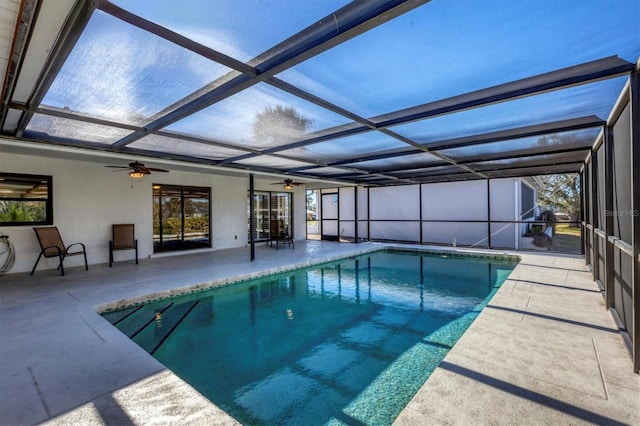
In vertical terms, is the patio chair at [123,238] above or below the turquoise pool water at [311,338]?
above

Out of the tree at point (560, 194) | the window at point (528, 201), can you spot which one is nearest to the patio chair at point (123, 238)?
the window at point (528, 201)

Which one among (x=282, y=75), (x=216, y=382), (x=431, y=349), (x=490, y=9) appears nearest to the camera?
(x=490, y=9)

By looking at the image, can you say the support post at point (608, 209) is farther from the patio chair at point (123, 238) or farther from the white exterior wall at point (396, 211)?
the white exterior wall at point (396, 211)

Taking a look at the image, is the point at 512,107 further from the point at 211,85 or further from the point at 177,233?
the point at 177,233

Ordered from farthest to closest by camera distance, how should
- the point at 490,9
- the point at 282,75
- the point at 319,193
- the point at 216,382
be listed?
the point at 319,193 < the point at 216,382 < the point at 282,75 < the point at 490,9

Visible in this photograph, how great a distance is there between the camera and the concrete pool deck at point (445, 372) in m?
1.81

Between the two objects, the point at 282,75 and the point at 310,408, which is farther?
the point at 282,75

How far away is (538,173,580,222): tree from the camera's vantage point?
60.2 ft

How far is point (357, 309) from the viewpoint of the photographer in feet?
15.2

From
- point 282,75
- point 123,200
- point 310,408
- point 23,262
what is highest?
point 282,75

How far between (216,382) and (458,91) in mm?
3558

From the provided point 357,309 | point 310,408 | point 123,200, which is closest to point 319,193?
point 123,200

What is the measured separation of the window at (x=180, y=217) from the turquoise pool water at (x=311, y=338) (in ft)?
13.4

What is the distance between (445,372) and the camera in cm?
229
